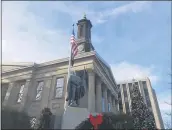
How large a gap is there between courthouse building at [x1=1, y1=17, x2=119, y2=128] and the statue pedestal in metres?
9.17

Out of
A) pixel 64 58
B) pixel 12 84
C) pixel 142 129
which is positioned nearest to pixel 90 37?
pixel 64 58

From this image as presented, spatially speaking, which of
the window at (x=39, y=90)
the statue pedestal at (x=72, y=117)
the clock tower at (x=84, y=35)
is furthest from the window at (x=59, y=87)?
the statue pedestal at (x=72, y=117)

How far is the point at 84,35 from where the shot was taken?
3428 centimetres

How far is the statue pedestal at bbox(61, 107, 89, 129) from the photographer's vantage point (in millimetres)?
12523

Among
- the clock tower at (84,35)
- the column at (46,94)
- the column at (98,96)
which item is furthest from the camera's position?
the clock tower at (84,35)

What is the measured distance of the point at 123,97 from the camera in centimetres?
6028

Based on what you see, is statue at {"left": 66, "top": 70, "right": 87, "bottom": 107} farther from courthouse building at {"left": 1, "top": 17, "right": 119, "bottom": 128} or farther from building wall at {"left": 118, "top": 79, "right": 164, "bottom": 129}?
building wall at {"left": 118, "top": 79, "right": 164, "bottom": 129}

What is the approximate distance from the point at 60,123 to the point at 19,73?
19074 millimetres

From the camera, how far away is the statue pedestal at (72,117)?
12.5m

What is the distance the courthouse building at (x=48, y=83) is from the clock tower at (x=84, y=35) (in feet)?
16.1

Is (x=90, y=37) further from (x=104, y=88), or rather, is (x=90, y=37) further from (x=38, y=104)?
(x=38, y=104)

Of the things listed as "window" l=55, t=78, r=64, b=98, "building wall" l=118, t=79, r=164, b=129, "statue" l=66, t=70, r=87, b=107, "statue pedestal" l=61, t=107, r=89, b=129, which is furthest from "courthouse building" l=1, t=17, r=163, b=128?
"building wall" l=118, t=79, r=164, b=129

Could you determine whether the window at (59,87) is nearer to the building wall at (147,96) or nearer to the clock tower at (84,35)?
the clock tower at (84,35)

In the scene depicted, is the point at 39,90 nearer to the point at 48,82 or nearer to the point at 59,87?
the point at 48,82
